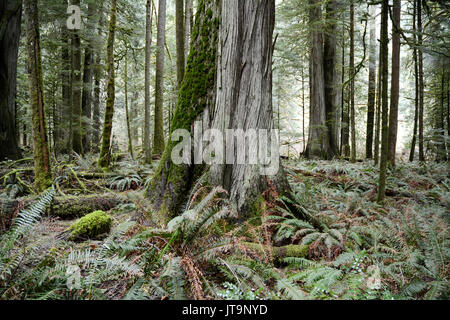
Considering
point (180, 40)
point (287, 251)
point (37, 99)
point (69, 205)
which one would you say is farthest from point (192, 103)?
point (180, 40)

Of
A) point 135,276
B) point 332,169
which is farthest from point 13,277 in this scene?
point 332,169

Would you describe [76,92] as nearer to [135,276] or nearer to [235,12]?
[235,12]

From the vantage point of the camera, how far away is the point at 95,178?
5.88 meters

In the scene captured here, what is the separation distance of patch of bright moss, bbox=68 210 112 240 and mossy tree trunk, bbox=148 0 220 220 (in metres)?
0.71

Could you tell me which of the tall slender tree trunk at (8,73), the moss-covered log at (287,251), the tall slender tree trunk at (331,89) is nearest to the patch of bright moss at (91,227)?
the moss-covered log at (287,251)

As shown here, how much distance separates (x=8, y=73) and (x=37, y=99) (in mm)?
5242

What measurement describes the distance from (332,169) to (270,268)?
5.30 meters

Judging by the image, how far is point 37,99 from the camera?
12.6 feet

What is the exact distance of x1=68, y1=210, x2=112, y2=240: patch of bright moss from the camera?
3.07 m

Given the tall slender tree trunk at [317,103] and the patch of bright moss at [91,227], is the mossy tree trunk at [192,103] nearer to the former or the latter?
the patch of bright moss at [91,227]

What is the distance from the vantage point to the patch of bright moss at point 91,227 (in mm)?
3070

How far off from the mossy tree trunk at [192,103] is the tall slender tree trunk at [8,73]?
6.42m

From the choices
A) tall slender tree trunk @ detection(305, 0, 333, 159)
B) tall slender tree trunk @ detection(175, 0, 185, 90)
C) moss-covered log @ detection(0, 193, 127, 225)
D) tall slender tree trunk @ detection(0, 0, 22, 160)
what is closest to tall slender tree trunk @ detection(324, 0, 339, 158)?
tall slender tree trunk @ detection(305, 0, 333, 159)

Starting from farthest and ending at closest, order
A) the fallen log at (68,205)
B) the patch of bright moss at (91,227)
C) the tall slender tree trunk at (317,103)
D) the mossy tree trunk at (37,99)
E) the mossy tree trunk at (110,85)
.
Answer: the tall slender tree trunk at (317,103), the mossy tree trunk at (110,85), the mossy tree trunk at (37,99), the fallen log at (68,205), the patch of bright moss at (91,227)
